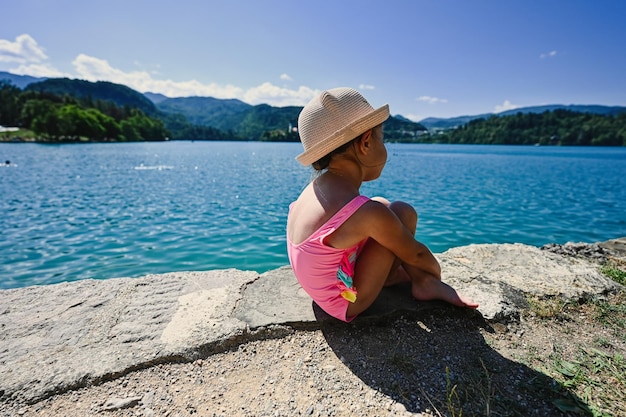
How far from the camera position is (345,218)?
77.2 inches

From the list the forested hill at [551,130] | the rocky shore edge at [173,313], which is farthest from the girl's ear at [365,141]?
the forested hill at [551,130]

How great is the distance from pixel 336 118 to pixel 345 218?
61 centimetres

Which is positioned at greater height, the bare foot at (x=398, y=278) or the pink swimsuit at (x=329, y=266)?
the pink swimsuit at (x=329, y=266)

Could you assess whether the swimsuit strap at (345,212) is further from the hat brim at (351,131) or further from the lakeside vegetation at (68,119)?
the lakeside vegetation at (68,119)

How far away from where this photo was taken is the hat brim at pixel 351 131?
1.95 meters

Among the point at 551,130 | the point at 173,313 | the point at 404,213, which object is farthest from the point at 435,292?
the point at 551,130

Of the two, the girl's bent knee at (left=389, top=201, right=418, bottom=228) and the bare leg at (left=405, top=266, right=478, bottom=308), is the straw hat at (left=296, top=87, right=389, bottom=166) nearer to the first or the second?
the girl's bent knee at (left=389, top=201, right=418, bottom=228)

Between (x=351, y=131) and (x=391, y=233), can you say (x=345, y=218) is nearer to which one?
(x=391, y=233)

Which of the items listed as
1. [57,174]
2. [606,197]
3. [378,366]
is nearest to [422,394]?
[378,366]

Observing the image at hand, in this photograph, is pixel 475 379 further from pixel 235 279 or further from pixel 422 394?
pixel 235 279

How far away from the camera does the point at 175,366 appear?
2207 mm

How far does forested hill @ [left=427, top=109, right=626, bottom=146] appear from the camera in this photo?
90375mm

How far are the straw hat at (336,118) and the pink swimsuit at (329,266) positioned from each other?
39 cm

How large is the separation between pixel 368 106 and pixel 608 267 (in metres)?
3.85
